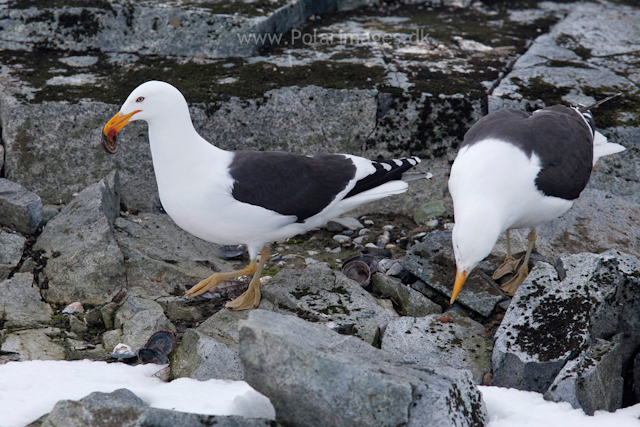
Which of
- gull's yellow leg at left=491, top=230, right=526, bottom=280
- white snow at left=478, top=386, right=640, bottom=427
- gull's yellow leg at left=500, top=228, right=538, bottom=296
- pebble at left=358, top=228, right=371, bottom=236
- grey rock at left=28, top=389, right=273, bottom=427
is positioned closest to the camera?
grey rock at left=28, top=389, right=273, bottom=427

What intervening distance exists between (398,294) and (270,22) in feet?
12.5

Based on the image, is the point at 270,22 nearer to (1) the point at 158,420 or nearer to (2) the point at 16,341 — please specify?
(2) the point at 16,341

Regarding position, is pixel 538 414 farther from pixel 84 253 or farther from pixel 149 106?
pixel 84 253

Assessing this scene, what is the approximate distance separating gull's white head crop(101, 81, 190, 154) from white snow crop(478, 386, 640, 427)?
2773 millimetres

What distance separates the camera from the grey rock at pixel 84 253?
4.68 metres

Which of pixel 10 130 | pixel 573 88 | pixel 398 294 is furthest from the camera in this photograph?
pixel 573 88

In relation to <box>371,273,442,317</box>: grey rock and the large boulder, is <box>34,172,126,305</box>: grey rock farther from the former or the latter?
the large boulder

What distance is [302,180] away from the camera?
462 cm

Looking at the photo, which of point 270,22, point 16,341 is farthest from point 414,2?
point 16,341

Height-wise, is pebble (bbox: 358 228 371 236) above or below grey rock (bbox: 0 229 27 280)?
below

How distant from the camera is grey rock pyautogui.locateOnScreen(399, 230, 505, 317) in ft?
15.0

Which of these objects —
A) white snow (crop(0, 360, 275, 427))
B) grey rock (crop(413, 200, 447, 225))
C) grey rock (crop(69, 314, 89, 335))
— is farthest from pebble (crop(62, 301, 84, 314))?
grey rock (crop(413, 200, 447, 225))

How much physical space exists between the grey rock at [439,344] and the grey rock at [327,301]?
17 cm

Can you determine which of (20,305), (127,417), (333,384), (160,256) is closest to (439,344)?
(333,384)
